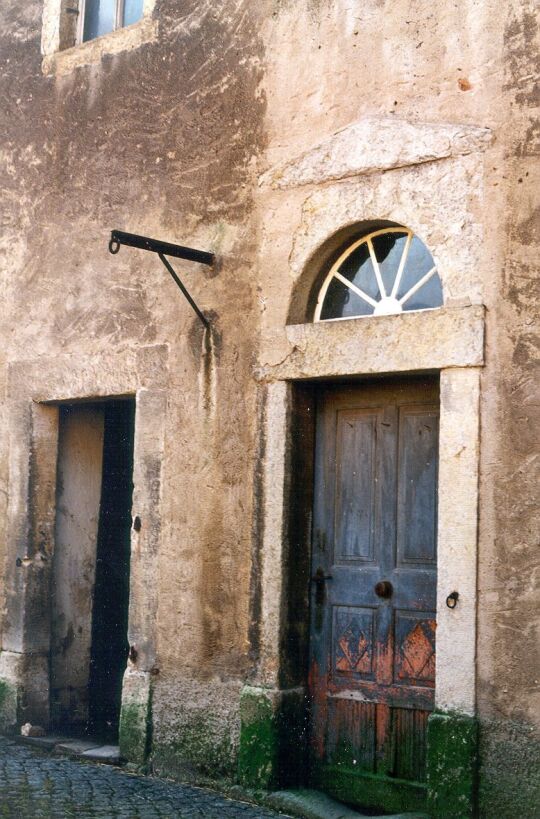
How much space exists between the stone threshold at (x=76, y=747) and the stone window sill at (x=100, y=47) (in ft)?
14.5

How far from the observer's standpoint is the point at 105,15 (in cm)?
785

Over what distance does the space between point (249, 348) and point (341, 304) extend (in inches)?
23.0

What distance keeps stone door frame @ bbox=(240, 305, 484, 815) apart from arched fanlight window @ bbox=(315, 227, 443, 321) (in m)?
0.20

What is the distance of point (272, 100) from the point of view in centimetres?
649

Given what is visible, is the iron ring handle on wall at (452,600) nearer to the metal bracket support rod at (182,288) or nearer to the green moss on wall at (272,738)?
the green moss on wall at (272,738)


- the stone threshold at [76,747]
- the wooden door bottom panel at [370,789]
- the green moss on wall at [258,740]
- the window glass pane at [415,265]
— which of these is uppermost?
the window glass pane at [415,265]

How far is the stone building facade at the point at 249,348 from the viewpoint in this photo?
5312mm

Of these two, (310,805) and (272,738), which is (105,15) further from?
(310,805)

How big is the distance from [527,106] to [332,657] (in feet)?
9.79

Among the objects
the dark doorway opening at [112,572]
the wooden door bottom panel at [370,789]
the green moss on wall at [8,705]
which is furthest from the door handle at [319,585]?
the green moss on wall at [8,705]

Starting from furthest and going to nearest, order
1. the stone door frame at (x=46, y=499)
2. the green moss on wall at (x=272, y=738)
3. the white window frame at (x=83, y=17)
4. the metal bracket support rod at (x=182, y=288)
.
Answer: the white window frame at (x=83, y=17) → the stone door frame at (x=46, y=499) → the metal bracket support rod at (x=182, y=288) → the green moss on wall at (x=272, y=738)

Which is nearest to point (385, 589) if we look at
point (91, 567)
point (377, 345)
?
point (377, 345)

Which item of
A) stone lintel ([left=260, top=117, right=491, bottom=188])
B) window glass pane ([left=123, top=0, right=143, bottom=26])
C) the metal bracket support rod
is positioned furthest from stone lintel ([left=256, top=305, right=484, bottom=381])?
window glass pane ([left=123, top=0, right=143, bottom=26])

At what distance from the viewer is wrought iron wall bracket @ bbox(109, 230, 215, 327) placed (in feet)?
20.4
